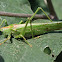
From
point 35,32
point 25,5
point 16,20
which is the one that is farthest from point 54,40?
point 25,5

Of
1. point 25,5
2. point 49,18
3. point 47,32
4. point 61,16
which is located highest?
point 25,5

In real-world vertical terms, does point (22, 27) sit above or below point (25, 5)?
below

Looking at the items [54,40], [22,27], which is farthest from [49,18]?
[54,40]

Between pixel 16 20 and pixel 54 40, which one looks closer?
pixel 54 40

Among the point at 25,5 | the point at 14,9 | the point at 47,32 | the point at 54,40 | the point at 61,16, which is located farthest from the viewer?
the point at 61,16

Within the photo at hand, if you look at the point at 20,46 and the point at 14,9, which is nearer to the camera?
the point at 20,46

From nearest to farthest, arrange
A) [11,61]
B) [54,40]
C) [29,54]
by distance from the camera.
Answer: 1. [11,61]
2. [29,54]
3. [54,40]

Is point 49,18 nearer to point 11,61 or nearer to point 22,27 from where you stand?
point 22,27

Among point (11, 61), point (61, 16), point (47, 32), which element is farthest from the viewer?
point (61, 16)

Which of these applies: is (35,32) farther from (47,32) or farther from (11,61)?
(11,61)
